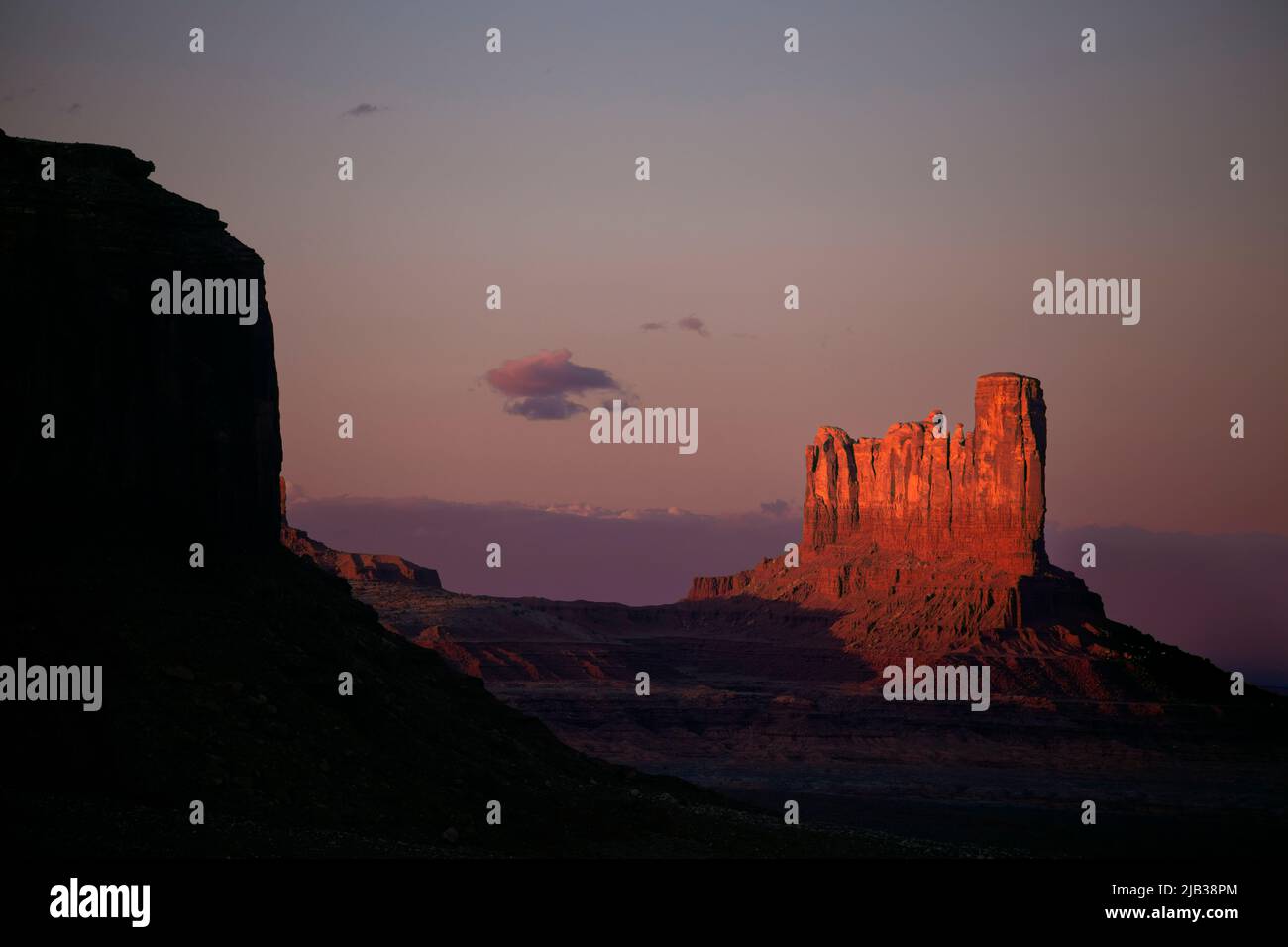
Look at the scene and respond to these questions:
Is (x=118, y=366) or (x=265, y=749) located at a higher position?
(x=118, y=366)

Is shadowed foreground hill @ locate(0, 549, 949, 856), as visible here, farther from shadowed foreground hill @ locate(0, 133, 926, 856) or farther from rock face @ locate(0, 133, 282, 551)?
rock face @ locate(0, 133, 282, 551)

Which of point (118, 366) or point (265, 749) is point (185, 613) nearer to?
point (265, 749)

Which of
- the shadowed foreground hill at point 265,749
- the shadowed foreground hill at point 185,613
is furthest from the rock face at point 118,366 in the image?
the shadowed foreground hill at point 265,749

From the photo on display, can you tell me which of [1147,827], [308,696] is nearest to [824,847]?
[308,696]

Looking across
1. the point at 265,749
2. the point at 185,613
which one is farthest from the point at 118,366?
the point at 265,749

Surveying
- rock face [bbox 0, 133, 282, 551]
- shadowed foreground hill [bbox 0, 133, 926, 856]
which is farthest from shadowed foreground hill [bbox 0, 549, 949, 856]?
rock face [bbox 0, 133, 282, 551]

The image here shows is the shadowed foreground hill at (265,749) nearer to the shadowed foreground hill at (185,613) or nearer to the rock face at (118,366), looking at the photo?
the shadowed foreground hill at (185,613)

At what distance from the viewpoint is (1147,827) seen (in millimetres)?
121438

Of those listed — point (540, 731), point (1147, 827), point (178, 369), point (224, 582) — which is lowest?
point (1147, 827)

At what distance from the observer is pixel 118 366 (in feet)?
189

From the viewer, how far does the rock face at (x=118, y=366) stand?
55.8 m

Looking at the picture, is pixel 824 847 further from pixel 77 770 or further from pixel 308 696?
pixel 77 770

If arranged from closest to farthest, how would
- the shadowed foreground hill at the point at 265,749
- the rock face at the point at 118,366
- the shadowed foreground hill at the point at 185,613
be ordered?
the shadowed foreground hill at the point at 265,749, the shadowed foreground hill at the point at 185,613, the rock face at the point at 118,366
